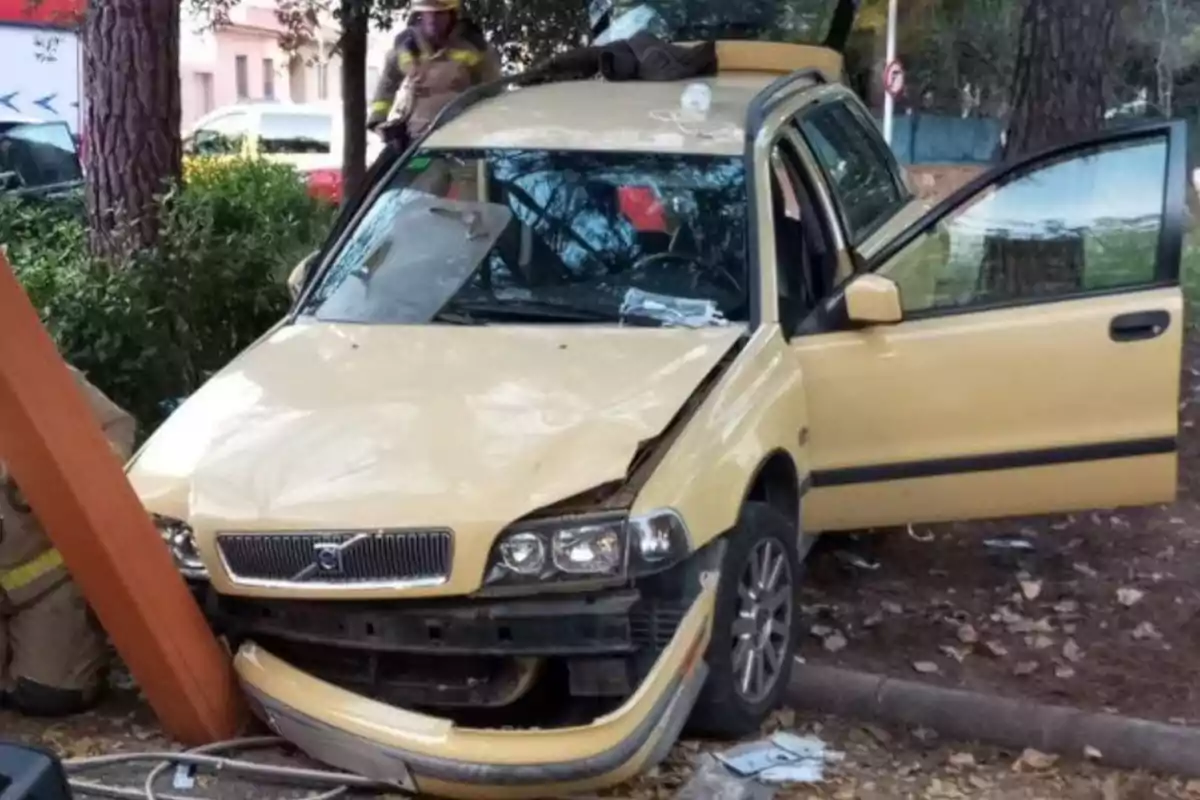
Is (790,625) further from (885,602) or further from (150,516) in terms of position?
(150,516)

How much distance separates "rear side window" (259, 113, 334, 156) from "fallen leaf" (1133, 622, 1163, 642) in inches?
749

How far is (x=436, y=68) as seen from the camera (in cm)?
946

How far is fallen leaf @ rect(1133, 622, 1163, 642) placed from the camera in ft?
19.1

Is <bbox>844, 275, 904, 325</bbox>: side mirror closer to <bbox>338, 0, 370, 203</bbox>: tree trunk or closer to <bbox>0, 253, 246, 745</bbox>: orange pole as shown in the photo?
<bbox>0, 253, 246, 745</bbox>: orange pole

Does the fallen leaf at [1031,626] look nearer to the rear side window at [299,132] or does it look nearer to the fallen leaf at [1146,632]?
the fallen leaf at [1146,632]

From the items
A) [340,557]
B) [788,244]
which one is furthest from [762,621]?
[788,244]

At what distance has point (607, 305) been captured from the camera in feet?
17.7

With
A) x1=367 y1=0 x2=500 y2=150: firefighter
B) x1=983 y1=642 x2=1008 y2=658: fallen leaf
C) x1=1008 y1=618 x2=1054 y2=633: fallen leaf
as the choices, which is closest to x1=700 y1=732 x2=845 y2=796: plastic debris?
x1=983 y1=642 x2=1008 y2=658: fallen leaf

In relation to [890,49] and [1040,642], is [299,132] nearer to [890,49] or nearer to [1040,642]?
[890,49]

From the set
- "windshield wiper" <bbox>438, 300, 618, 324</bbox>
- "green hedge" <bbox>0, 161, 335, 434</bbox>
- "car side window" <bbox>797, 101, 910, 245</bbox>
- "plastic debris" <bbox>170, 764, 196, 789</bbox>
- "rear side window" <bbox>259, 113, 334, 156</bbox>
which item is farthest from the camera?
"rear side window" <bbox>259, 113, 334, 156</bbox>

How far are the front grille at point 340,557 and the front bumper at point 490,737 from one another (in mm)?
347

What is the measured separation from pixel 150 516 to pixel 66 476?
30cm

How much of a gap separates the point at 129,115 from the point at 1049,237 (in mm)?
4514

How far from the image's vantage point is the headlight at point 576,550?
167 inches
